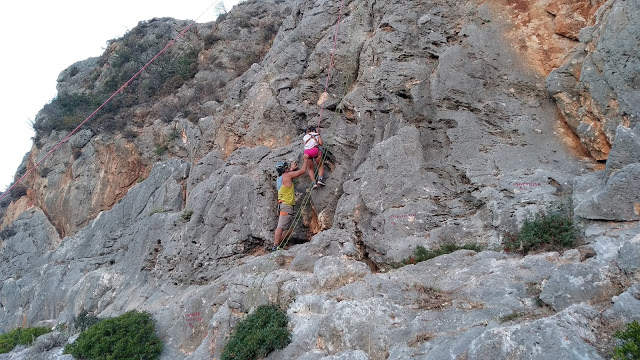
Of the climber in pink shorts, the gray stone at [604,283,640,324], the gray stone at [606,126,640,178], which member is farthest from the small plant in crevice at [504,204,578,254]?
the climber in pink shorts

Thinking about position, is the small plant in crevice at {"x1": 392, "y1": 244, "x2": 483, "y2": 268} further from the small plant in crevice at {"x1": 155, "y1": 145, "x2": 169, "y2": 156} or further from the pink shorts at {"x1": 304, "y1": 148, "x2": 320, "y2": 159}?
the small plant in crevice at {"x1": 155, "y1": 145, "x2": 169, "y2": 156}

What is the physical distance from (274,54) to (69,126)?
13.2 meters

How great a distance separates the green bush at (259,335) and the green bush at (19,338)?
8521 millimetres

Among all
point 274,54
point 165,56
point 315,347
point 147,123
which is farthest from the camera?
point 165,56

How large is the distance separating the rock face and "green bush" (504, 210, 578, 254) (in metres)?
0.25

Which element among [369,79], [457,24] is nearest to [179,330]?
[369,79]

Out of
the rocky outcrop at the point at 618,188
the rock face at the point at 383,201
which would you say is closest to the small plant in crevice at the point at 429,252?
the rock face at the point at 383,201

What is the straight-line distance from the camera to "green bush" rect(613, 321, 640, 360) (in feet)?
15.6

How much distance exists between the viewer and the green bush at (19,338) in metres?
14.4

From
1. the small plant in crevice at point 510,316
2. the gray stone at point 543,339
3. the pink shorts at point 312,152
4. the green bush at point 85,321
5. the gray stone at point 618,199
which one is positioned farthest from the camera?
the green bush at point 85,321

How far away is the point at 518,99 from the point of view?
1070 cm

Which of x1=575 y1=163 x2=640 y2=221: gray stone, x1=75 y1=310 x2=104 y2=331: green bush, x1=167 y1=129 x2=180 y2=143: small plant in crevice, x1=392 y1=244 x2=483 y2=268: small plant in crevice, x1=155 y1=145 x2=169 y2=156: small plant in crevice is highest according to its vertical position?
x1=167 y1=129 x2=180 y2=143: small plant in crevice

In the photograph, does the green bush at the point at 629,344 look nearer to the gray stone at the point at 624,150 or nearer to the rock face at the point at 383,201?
the rock face at the point at 383,201

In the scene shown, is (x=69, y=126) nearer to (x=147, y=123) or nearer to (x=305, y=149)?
(x=147, y=123)
